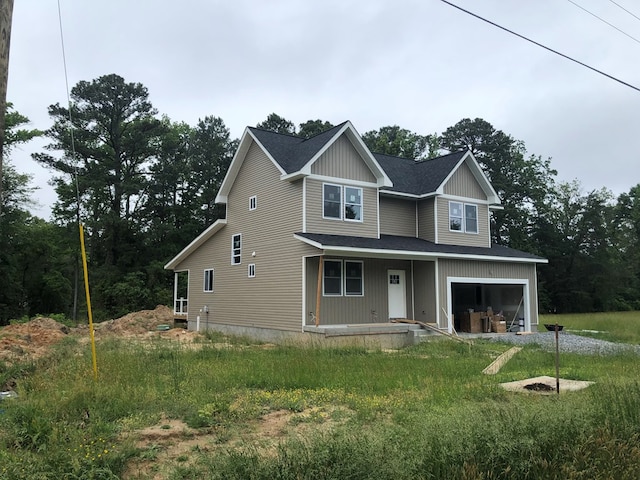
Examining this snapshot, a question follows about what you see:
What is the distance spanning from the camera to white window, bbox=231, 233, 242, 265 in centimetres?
2164

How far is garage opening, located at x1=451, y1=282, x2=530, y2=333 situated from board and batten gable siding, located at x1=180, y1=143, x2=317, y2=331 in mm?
8151

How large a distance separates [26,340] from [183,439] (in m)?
15.3

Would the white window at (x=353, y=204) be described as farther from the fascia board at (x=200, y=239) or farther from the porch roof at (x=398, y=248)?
the fascia board at (x=200, y=239)

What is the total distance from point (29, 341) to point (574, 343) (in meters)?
18.7

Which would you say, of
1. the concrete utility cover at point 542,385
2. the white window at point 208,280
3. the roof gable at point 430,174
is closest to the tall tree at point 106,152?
the white window at point 208,280

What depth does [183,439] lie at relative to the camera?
5742 millimetres

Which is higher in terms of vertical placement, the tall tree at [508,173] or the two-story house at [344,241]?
the tall tree at [508,173]

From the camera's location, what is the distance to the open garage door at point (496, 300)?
22297 millimetres

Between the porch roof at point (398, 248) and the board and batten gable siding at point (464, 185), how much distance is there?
236 cm

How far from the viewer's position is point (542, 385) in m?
8.62

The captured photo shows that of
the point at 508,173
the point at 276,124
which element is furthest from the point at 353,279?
the point at 508,173

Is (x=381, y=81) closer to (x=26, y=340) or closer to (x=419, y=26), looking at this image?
(x=419, y=26)

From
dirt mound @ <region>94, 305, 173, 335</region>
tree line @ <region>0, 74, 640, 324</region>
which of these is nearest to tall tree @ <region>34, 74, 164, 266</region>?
tree line @ <region>0, 74, 640, 324</region>

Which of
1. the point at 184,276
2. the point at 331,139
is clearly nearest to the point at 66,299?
the point at 184,276
